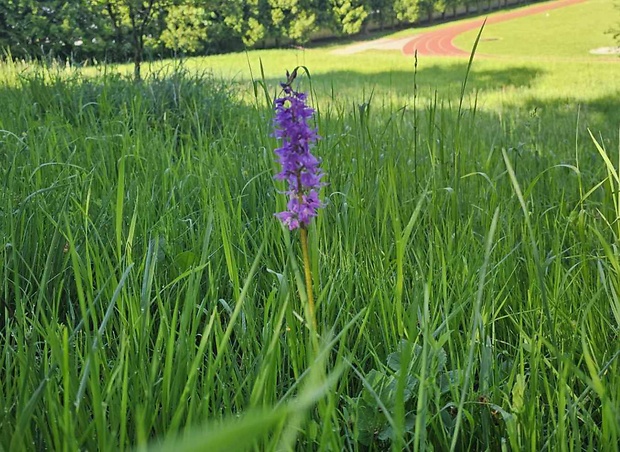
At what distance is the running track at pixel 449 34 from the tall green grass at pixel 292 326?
2229 cm

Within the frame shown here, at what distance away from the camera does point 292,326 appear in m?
0.80

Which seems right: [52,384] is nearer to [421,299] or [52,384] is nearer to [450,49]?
[421,299]

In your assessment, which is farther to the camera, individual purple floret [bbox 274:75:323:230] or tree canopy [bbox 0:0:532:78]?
tree canopy [bbox 0:0:532:78]

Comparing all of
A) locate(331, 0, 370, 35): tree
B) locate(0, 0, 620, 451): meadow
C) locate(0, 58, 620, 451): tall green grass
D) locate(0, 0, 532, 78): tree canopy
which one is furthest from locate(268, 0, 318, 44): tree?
locate(0, 58, 620, 451): tall green grass

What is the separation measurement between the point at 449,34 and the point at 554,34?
5.73 meters

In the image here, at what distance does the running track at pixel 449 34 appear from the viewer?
2309 cm

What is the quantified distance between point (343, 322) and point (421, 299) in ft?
0.52

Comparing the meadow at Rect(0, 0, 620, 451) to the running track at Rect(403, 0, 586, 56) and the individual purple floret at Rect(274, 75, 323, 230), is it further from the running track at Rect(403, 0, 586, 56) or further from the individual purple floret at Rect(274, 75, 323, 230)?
the running track at Rect(403, 0, 586, 56)

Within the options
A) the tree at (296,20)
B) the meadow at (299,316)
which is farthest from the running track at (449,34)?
the meadow at (299,316)

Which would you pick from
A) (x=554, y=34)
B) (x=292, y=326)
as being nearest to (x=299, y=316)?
(x=292, y=326)

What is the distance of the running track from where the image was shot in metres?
23.1

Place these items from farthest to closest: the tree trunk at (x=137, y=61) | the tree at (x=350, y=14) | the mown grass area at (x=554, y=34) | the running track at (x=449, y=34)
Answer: the tree at (x=350, y=14), the running track at (x=449, y=34), the mown grass area at (x=554, y=34), the tree trunk at (x=137, y=61)

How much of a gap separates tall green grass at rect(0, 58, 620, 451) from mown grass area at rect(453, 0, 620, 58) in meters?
18.2

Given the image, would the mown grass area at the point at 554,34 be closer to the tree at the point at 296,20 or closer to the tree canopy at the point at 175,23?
the tree canopy at the point at 175,23
